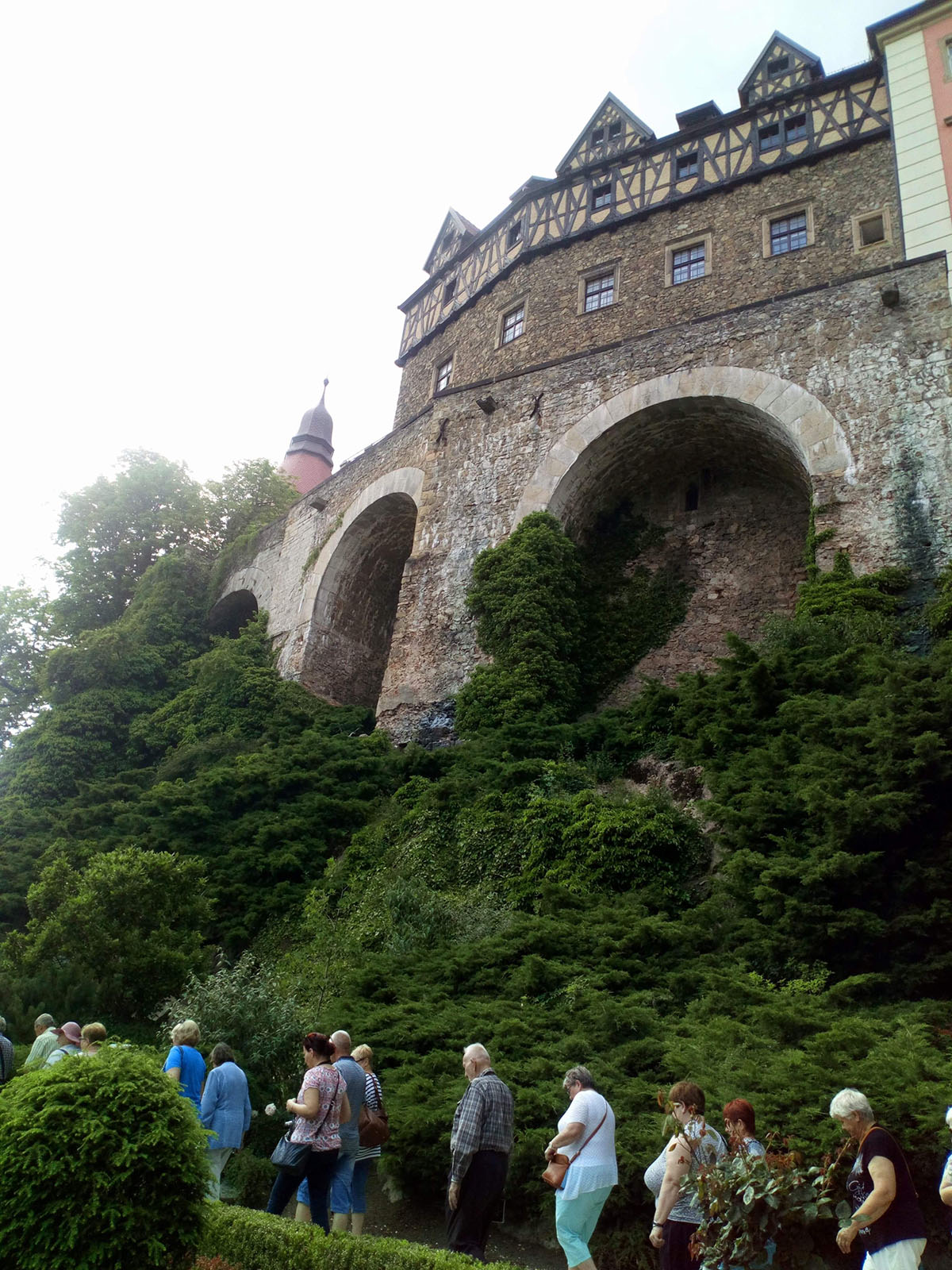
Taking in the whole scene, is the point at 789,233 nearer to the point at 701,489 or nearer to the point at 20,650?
the point at 701,489

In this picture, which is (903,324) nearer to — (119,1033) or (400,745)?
(400,745)

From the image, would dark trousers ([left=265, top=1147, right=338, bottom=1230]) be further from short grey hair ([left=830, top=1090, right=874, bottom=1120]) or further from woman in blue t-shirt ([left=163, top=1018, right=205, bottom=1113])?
short grey hair ([left=830, top=1090, right=874, bottom=1120])

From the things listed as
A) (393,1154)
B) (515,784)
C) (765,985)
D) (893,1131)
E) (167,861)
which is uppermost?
(515,784)

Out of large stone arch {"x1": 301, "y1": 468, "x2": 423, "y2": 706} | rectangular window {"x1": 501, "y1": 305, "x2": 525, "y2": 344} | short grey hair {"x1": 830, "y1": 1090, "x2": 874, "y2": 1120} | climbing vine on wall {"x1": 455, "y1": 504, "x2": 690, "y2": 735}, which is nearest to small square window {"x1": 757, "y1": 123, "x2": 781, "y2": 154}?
rectangular window {"x1": 501, "y1": 305, "x2": 525, "y2": 344}

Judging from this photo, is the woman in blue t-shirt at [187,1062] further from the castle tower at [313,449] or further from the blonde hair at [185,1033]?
the castle tower at [313,449]

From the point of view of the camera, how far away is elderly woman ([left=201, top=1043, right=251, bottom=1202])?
18.1 ft

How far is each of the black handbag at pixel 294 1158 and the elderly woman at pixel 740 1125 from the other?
2.07 metres

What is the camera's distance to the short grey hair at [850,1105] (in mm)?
3475

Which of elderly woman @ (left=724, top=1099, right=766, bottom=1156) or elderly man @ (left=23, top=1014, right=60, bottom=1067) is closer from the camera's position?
elderly woman @ (left=724, top=1099, right=766, bottom=1156)

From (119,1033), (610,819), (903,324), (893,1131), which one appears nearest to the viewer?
(893,1131)

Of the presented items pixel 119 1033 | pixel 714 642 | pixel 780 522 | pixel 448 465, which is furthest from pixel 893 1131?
pixel 448 465

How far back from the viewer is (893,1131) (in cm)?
404

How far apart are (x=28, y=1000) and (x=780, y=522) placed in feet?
37.9

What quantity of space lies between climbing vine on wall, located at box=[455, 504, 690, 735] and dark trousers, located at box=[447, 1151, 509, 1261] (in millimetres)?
8517
